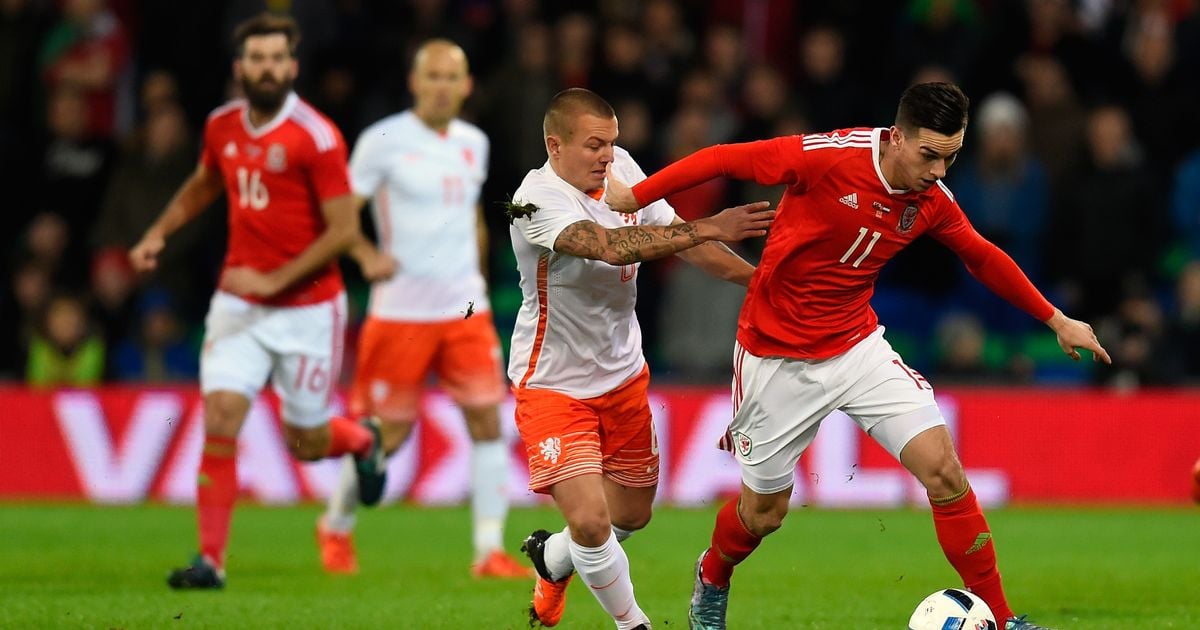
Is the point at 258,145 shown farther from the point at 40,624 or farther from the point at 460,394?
the point at 40,624

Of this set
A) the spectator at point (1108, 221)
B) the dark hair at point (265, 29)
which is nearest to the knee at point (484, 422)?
the dark hair at point (265, 29)

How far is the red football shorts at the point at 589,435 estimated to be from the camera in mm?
6992

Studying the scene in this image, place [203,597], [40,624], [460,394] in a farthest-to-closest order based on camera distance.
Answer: [460,394], [203,597], [40,624]

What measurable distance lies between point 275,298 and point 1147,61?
870cm

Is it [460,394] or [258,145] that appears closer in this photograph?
[258,145]

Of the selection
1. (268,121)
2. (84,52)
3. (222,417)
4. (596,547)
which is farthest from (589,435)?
(84,52)

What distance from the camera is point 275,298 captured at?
30.5ft

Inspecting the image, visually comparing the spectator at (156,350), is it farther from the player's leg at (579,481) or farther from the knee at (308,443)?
the player's leg at (579,481)

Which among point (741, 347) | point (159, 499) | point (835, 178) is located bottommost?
point (159, 499)

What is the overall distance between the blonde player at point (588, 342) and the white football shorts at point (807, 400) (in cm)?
44

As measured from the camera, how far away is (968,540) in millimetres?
6871

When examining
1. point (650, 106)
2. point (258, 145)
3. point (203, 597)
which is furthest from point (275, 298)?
point (650, 106)

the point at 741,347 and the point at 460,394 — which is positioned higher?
the point at 741,347

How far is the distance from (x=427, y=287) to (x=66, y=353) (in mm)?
5190
